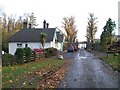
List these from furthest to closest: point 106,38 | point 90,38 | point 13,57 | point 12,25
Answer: point 90,38 → point 12,25 → point 106,38 → point 13,57

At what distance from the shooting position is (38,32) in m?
69.1

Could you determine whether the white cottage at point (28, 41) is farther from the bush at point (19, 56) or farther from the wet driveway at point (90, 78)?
the wet driveway at point (90, 78)

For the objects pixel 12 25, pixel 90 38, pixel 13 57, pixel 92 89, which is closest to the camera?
pixel 92 89

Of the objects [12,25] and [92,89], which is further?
[12,25]

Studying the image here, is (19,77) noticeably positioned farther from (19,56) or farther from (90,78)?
Result: (19,56)

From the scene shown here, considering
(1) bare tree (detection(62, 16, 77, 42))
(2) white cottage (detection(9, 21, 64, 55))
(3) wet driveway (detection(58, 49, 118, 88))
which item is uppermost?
(1) bare tree (detection(62, 16, 77, 42))

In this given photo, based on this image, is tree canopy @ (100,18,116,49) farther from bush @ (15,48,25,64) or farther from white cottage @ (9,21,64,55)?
bush @ (15,48,25,64)

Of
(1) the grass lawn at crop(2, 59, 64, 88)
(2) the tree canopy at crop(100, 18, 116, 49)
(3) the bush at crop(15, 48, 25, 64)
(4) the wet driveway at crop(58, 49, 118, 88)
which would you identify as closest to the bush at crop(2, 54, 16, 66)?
(3) the bush at crop(15, 48, 25, 64)

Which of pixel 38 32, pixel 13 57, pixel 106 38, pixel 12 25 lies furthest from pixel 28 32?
pixel 13 57

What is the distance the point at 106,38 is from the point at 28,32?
19558 mm

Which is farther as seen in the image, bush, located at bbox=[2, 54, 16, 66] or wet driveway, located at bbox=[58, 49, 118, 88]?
bush, located at bbox=[2, 54, 16, 66]

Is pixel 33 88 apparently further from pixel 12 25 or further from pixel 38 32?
pixel 12 25

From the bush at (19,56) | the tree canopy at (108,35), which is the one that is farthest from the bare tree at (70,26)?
the bush at (19,56)

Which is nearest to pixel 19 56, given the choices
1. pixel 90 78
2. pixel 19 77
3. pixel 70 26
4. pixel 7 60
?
pixel 7 60
